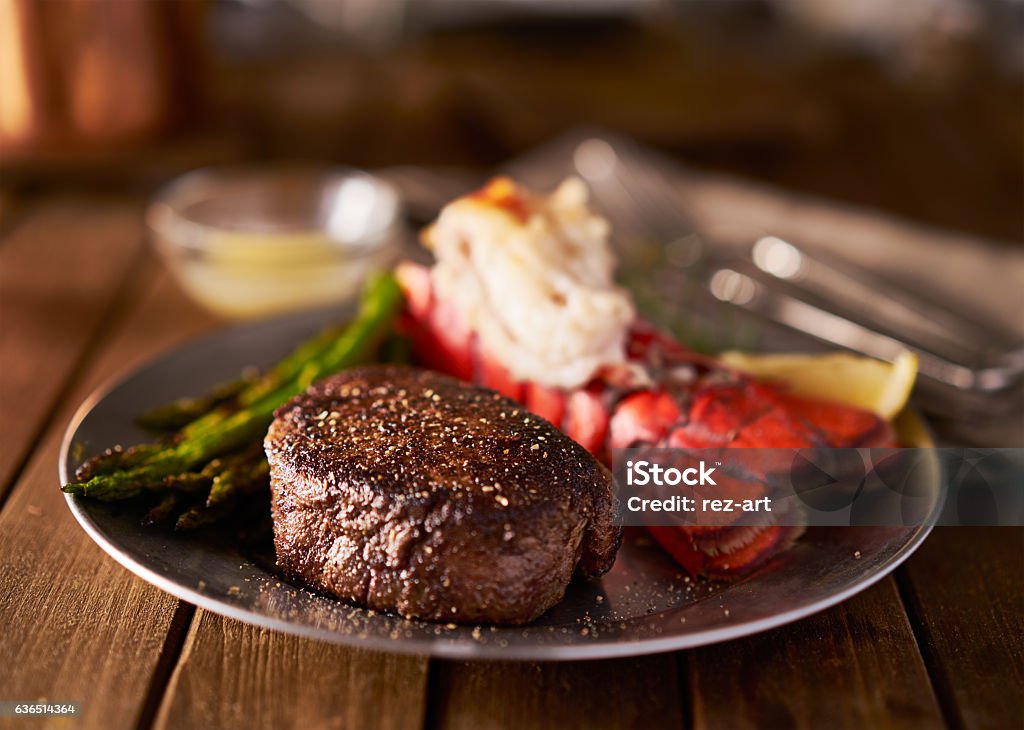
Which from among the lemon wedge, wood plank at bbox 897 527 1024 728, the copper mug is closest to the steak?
wood plank at bbox 897 527 1024 728

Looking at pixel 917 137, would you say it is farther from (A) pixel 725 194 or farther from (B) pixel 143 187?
(B) pixel 143 187

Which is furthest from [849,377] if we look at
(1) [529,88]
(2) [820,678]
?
(1) [529,88]

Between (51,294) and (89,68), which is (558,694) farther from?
(89,68)

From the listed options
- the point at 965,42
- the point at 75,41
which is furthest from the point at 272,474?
the point at 965,42

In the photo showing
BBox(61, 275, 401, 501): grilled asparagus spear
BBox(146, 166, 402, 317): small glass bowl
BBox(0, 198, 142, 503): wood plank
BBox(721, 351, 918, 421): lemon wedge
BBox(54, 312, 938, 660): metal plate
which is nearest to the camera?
BBox(54, 312, 938, 660): metal plate

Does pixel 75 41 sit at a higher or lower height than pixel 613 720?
lower

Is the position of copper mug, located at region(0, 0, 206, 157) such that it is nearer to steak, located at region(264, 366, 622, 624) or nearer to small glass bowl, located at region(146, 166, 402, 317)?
small glass bowl, located at region(146, 166, 402, 317)
